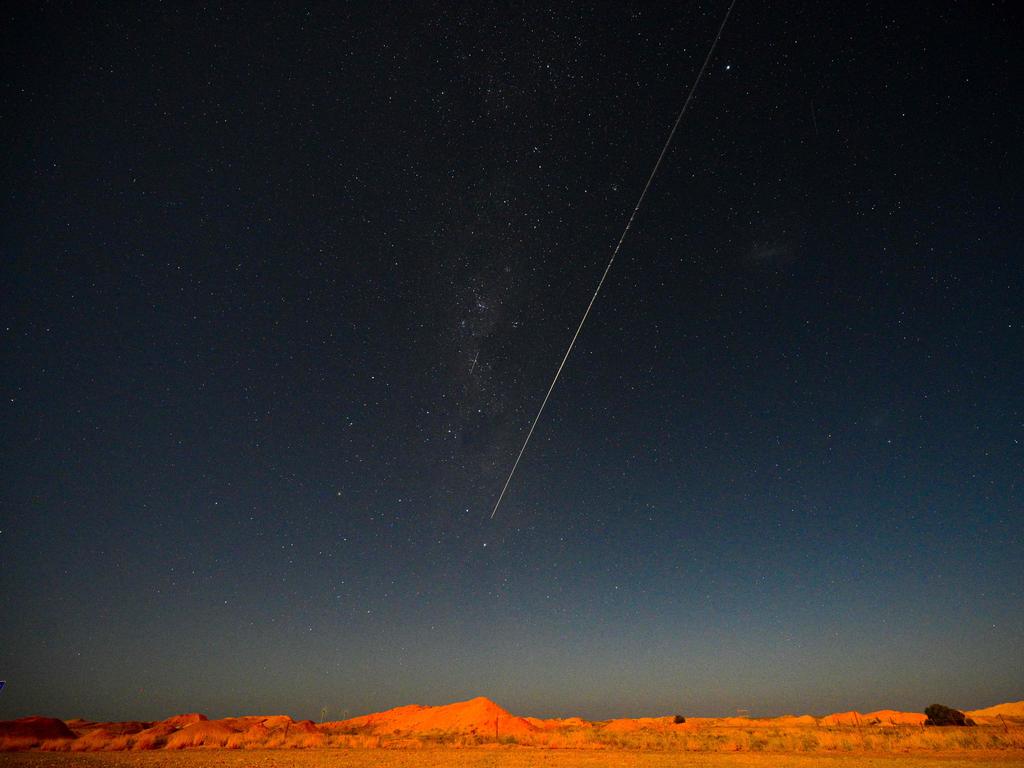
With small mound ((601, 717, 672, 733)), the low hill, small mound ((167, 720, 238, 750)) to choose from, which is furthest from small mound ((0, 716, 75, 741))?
small mound ((601, 717, 672, 733))

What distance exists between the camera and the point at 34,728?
49.5m

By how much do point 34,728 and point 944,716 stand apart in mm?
85199

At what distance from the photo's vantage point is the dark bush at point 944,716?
4628cm

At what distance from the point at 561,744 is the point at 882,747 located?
69.3 ft

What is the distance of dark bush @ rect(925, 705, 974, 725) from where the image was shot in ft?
152

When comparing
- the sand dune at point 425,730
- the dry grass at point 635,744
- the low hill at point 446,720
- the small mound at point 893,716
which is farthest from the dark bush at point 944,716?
the low hill at point 446,720

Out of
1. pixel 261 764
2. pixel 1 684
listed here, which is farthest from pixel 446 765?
pixel 1 684

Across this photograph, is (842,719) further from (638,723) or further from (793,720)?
(638,723)

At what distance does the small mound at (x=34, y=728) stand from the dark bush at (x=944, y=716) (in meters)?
81.1

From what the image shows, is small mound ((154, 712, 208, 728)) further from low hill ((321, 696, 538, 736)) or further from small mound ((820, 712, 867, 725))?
small mound ((820, 712, 867, 725))

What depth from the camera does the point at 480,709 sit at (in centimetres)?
Result: 7950

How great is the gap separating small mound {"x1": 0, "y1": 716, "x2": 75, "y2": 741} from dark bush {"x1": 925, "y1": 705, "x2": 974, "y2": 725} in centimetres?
8114

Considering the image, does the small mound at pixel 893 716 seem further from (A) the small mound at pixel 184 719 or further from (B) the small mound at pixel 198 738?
(A) the small mound at pixel 184 719

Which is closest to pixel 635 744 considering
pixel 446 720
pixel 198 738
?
pixel 198 738
